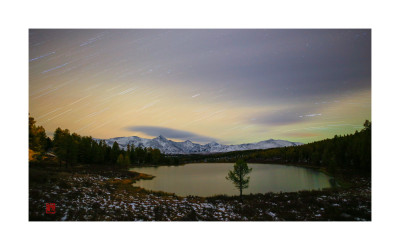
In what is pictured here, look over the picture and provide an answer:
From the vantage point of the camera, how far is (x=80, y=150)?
37.6 metres

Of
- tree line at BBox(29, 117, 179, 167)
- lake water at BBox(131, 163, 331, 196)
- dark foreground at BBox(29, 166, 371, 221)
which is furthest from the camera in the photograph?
lake water at BBox(131, 163, 331, 196)

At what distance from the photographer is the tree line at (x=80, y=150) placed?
11.8 metres

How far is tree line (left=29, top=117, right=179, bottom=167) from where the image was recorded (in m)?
11.8

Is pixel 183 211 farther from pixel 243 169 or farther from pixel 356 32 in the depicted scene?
pixel 356 32

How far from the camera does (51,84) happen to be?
12.1 metres

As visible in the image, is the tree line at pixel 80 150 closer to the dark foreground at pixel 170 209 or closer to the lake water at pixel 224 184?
the dark foreground at pixel 170 209
